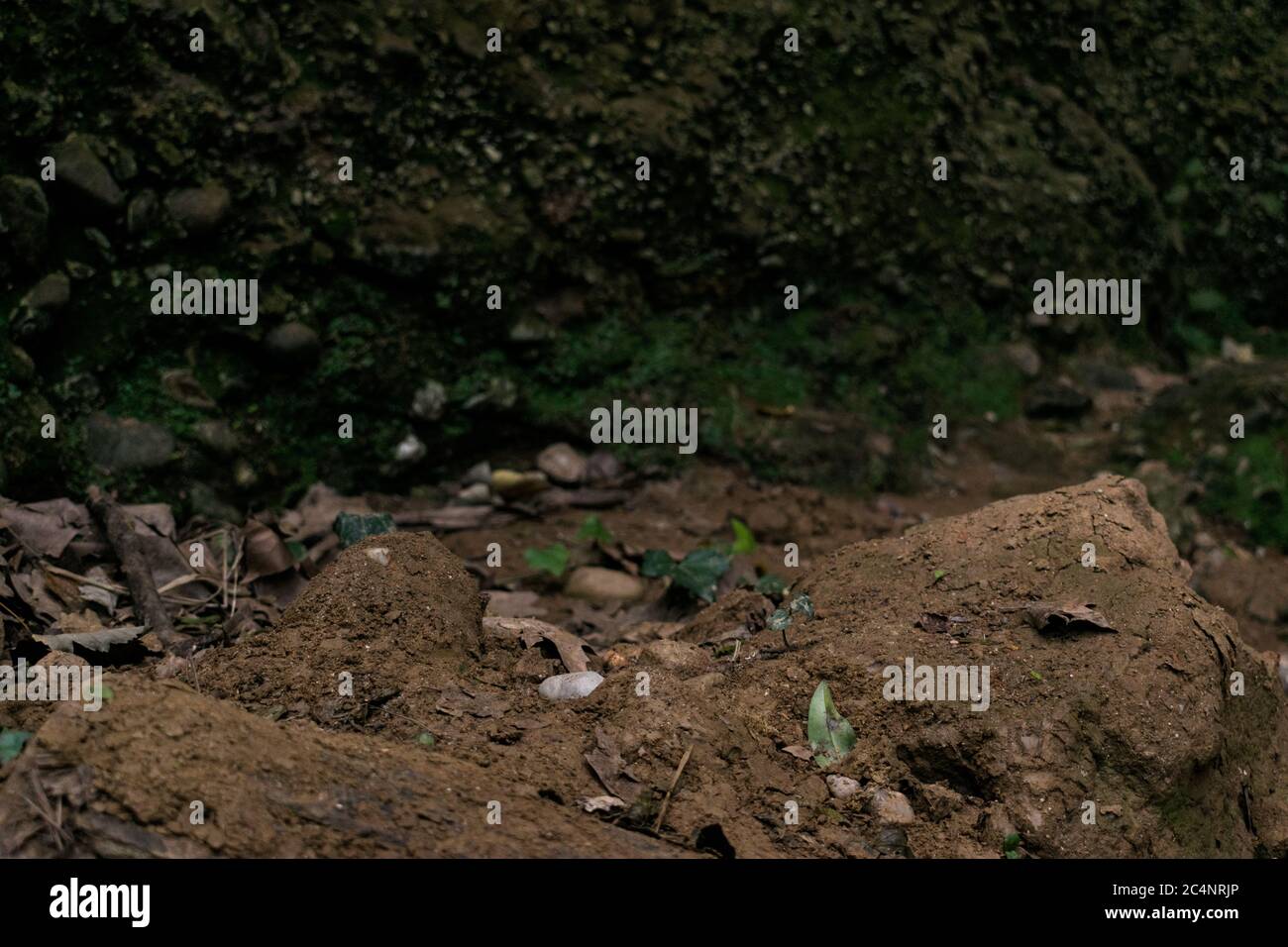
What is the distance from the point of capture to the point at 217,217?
545 centimetres

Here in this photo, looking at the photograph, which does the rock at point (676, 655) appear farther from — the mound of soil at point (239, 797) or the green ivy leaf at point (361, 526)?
the green ivy leaf at point (361, 526)

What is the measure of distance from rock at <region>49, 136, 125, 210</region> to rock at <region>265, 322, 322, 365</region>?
85cm

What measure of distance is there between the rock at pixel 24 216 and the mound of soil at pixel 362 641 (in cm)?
228

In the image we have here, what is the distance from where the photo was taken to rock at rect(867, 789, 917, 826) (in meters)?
3.00

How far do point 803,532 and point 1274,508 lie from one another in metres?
2.64

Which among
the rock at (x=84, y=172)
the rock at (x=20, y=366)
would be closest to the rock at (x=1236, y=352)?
the rock at (x=84, y=172)

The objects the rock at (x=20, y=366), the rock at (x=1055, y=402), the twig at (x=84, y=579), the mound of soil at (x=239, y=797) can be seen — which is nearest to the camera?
the mound of soil at (x=239, y=797)

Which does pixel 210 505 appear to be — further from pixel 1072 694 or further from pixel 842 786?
pixel 1072 694

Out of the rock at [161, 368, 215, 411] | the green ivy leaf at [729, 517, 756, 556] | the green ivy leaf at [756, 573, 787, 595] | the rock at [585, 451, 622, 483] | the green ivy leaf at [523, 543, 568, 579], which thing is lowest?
the green ivy leaf at [756, 573, 787, 595]

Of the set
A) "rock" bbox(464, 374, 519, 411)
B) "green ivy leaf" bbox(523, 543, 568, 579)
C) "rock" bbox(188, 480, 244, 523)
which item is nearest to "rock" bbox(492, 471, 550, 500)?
"rock" bbox(464, 374, 519, 411)

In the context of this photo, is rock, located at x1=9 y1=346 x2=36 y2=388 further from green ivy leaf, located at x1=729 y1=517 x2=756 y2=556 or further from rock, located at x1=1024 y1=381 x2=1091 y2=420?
rock, located at x1=1024 y1=381 x2=1091 y2=420

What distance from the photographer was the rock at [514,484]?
5969mm
